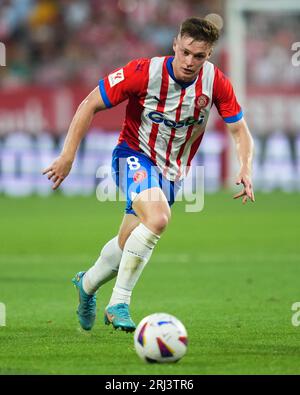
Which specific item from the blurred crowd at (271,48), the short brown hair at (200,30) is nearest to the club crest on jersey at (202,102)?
the short brown hair at (200,30)

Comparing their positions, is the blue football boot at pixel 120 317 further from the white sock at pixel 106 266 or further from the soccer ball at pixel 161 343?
the soccer ball at pixel 161 343

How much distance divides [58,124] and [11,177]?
5.09 feet

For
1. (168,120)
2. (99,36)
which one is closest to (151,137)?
(168,120)

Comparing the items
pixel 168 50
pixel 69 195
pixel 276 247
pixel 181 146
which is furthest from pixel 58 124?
pixel 181 146

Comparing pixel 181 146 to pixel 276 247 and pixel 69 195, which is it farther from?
pixel 69 195

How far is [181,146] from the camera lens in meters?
6.98

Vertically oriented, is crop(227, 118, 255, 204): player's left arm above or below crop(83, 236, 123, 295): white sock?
above

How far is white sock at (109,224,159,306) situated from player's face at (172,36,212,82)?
1.07 metres

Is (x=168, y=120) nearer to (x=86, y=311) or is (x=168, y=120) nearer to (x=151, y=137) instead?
(x=151, y=137)

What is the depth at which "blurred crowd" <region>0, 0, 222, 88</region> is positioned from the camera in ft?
75.5

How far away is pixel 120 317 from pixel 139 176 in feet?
3.19

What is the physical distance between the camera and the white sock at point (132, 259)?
21.0 feet

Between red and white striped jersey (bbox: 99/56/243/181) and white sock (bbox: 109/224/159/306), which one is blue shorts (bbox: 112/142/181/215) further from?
white sock (bbox: 109/224/159/306)

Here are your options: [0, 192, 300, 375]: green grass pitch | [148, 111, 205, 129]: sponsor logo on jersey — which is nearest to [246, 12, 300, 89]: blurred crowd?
[0, 192, 300, 375]: green grass pitch
